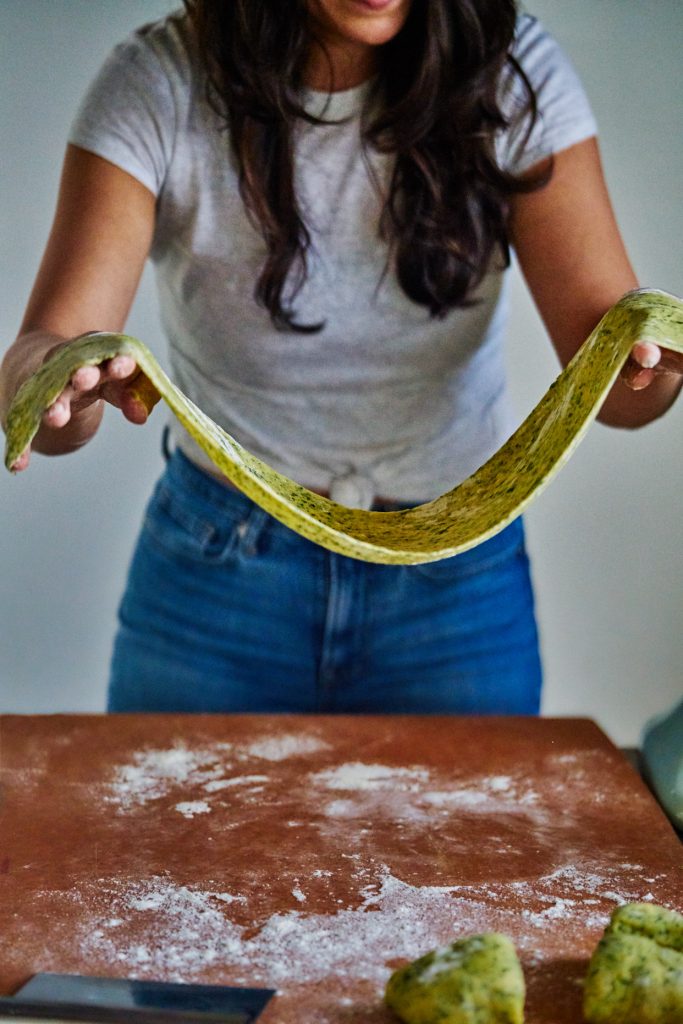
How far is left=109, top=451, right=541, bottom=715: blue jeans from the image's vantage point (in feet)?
4.40

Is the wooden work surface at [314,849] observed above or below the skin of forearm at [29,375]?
below

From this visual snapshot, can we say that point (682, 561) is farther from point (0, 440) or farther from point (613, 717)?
point (0, 440)

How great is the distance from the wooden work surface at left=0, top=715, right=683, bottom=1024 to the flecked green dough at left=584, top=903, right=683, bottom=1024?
0.09ft

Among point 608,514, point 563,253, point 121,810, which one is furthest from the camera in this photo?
point 608,514

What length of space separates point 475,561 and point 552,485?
1293 millimetres

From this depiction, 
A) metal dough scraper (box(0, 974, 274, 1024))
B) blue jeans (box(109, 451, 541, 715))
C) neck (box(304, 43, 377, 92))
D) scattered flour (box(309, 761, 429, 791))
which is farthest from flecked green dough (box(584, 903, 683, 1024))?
neck (box(304, 43, 377, 92))

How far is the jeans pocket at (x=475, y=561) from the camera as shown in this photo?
1.35m

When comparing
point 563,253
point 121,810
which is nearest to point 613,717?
point 563,253

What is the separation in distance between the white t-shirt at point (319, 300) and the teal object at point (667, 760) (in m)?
0.39

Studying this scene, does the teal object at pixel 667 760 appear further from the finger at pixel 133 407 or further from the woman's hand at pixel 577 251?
the finger at pixel 133 407

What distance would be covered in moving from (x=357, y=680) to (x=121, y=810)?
368 mm

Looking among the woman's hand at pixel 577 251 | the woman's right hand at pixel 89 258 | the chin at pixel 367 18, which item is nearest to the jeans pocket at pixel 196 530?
the woman's right hand at pixel 89 258

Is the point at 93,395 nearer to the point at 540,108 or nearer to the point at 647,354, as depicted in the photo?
the point at 647,354

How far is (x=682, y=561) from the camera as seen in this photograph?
274 centimetres
